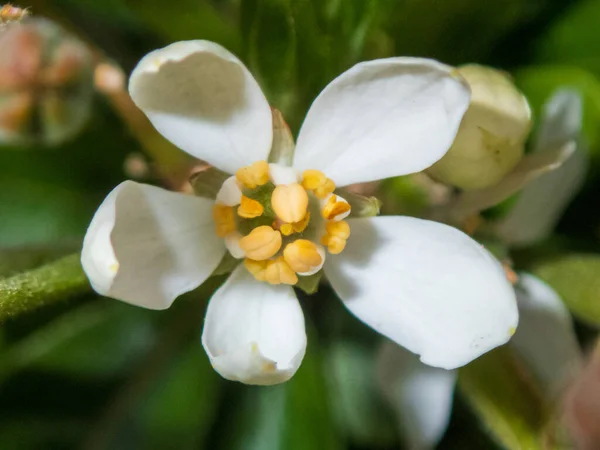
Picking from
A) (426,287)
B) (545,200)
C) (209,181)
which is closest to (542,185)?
(545,200)

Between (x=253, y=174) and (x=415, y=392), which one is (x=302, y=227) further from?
(x=415, y=392)

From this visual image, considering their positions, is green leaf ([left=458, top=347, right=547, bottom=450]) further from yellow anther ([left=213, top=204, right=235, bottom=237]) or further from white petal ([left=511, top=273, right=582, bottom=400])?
yellow anther ([left=213, top=204, right=235, bottom=237])

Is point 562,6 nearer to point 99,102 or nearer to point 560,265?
point 560,265

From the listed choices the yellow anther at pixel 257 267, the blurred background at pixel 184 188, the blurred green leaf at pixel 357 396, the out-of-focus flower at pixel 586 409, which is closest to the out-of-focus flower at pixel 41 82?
the blurred background at pixel 184 188

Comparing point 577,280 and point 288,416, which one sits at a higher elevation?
point 577,280

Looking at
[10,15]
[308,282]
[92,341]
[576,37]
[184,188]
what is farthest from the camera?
[92,341]
